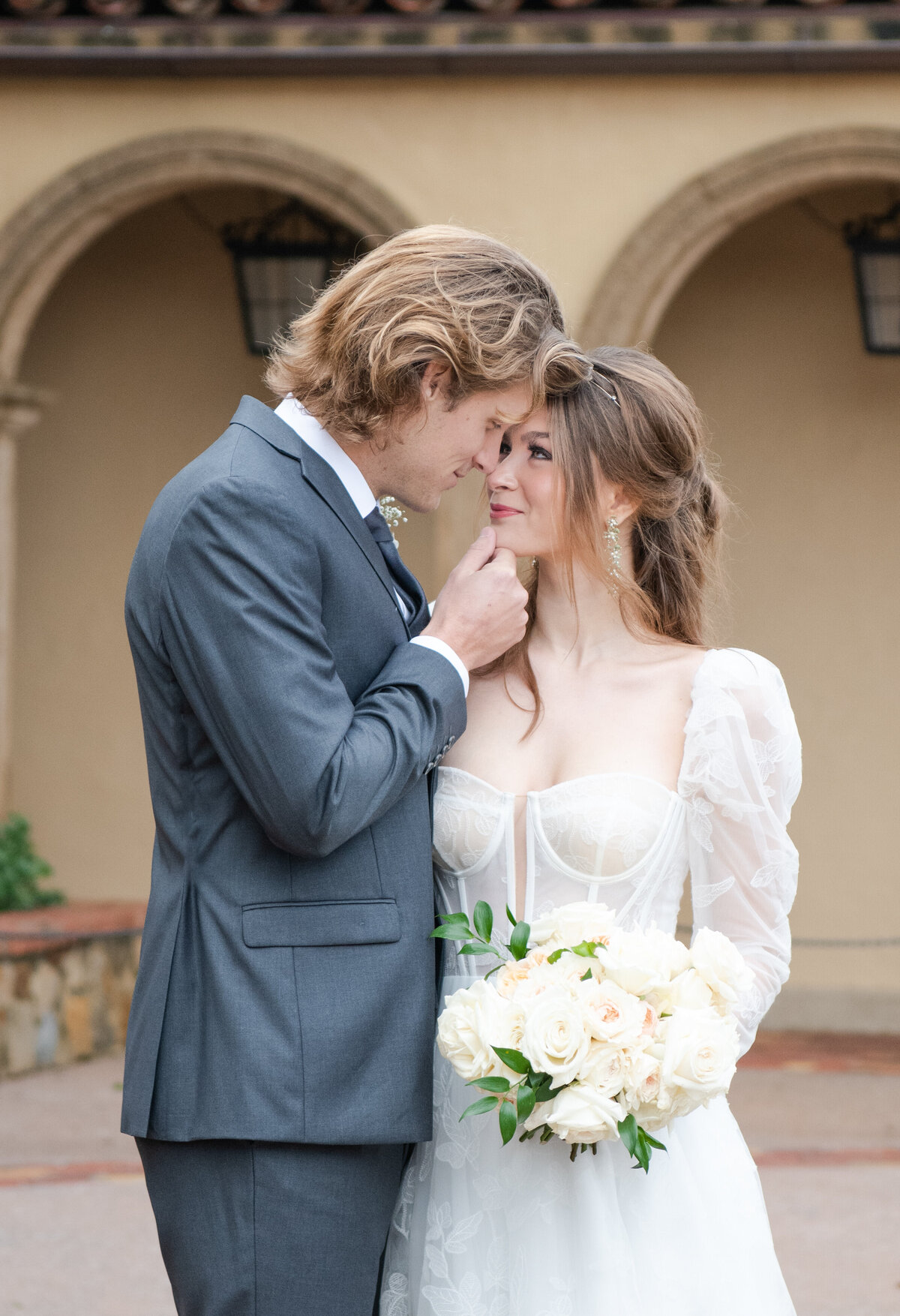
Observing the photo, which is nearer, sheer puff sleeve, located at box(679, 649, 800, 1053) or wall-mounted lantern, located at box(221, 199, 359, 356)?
sheer puff sleeve, located at box(679, 649, 800, 1053)

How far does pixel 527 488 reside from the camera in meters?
2.46

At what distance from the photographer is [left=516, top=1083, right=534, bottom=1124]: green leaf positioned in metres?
1.78

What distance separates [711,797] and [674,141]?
4102 mm

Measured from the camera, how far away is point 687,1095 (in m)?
1.84

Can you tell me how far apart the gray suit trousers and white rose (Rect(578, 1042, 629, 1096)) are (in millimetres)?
342

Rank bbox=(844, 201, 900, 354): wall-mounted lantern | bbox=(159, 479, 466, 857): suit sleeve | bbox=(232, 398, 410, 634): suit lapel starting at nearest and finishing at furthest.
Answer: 1. bbox=(159, 479, 466, 857): suit sleeve
2. bbox=(232, 398, 410, 634): suit lapel
3. bbox=(844, 201, 900, 354): wall-mounted lantern

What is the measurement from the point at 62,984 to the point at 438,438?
4.72 m

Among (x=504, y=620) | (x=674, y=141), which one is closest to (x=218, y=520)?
(x=504, y=620)

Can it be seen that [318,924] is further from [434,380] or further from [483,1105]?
[434,380]

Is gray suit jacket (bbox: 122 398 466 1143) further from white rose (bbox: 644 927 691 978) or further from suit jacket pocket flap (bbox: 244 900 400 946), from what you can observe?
white rose (bbox: 644 927 691 978)

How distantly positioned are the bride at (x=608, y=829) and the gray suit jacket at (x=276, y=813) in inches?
12.8

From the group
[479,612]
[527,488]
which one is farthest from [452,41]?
[479,612]

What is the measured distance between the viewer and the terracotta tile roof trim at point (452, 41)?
17.9ft

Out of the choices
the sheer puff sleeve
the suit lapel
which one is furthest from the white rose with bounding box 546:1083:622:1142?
the suit lapel
